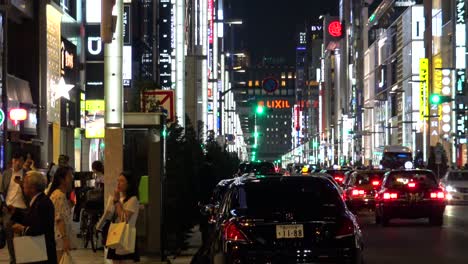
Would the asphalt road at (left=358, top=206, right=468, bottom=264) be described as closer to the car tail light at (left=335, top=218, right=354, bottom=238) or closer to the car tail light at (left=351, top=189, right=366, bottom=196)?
the car tail light at (left=351, top=189, right=366, bottom=196)

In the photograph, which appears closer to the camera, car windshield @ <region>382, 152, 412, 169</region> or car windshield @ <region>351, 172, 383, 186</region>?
car windshield @ <region>351, 172, 383, 186</region>

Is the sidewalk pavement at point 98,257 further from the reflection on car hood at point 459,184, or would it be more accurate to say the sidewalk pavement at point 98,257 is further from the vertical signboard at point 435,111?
the vertical signboard at point 435,111

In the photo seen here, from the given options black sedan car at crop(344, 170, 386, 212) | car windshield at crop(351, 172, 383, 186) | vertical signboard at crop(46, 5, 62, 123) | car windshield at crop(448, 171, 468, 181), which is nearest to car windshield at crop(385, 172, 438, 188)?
black sedan car at crop(344, 170, 386, 212)

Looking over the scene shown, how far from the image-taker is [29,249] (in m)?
10.3

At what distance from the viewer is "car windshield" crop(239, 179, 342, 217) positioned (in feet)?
Result: 42.2

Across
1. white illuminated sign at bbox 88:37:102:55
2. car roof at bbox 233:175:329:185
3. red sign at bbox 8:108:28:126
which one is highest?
white illuminated sign at bbox 88:37:102:55

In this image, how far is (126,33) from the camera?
4512cm

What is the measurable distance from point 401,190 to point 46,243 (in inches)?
787

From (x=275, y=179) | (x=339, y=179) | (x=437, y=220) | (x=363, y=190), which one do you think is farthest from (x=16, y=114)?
(x=339, y=179)

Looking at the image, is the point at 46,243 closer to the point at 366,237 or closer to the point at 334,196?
the point at 334,196

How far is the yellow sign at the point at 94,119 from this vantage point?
135ft

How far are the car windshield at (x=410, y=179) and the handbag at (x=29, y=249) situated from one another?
20.2 metres

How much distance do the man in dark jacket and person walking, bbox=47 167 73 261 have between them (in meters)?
1.25

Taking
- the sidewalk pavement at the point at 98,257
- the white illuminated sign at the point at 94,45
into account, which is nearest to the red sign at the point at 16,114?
the sidewalk pavement at the point at 98,257
